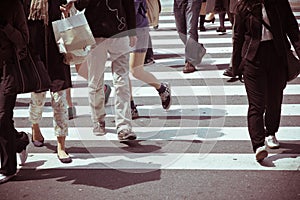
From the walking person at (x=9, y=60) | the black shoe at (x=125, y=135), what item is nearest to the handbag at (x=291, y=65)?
the black shoe at (x=125, y=135)

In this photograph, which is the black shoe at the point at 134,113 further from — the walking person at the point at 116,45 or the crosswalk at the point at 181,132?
the walking person at the point at 116,45

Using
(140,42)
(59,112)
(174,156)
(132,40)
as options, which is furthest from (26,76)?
(140,42)

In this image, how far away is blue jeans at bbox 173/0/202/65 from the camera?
A: 31.8 ft

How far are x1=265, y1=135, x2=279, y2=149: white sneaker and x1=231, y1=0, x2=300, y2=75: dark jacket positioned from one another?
841 millimetres

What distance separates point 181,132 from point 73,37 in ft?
6.10

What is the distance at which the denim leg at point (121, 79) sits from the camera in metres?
6.58

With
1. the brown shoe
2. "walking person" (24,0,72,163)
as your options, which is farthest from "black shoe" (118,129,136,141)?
the brown shoe

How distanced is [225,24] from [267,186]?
887cm

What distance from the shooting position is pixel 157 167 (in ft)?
19.7

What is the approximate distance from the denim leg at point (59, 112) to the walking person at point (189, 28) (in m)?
4.05

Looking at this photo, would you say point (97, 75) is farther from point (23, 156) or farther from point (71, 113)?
point (71, 113)

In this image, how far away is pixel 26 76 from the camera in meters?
5.59

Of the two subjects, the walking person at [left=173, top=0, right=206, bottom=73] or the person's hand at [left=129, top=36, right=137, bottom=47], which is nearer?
the person's hand at [left=129, top=36, right=137, bottom=47]

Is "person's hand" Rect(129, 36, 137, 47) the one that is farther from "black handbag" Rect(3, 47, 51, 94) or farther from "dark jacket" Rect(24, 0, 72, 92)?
"black handbag" Rect(3, 47, 51, 94)
